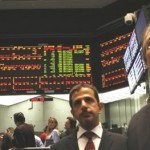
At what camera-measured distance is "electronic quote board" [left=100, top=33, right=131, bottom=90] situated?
6059 millimetres

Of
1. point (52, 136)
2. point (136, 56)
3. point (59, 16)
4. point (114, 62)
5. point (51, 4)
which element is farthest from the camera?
point (59, 16)

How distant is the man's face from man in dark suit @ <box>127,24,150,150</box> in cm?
69

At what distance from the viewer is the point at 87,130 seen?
6.32 feet

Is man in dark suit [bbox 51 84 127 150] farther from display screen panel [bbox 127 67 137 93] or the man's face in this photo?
display screen panel [bbox 127 67 137 93]

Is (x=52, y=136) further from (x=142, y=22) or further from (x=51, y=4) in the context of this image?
(x=51, y=4)

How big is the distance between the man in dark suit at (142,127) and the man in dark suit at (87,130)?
0.60 meters

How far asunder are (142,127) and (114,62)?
4.98m

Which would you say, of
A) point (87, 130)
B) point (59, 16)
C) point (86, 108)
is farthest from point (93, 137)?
point (59, 16)

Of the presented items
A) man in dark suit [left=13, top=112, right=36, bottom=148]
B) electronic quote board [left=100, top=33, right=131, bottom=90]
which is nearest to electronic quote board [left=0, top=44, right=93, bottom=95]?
electronic quote board [left=100, top=33, right=131, bottom=90]

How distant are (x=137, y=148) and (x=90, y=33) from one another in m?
5.75

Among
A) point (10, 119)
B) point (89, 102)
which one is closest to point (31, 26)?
point (10, 119)

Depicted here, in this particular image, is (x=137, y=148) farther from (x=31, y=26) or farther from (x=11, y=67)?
(x=31, y=26)

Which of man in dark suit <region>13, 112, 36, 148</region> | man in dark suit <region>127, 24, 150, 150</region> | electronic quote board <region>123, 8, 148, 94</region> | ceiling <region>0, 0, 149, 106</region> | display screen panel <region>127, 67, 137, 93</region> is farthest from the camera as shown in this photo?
ceiling <region>0, 0, 149, 106</region>

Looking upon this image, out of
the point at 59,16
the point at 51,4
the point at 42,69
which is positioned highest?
the point at 51,4
